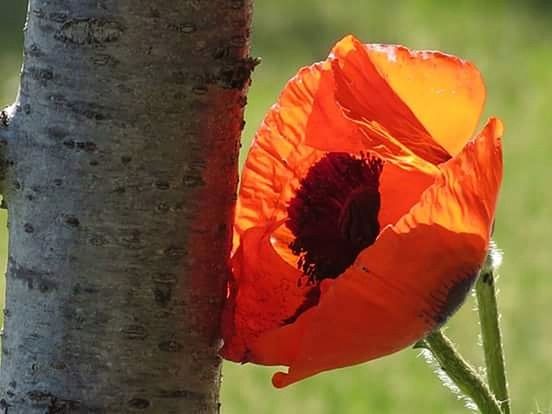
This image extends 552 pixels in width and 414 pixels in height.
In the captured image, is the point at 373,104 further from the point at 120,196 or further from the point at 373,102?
the point at 120,196

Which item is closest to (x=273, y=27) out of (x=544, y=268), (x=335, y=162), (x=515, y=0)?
(x=515, y=0)

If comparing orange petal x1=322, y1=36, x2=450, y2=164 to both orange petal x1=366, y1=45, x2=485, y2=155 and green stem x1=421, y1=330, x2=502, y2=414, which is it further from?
green stem x1=421, y1=330, x2=502, y2=414

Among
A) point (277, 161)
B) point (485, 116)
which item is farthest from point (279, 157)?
point (485, 116)

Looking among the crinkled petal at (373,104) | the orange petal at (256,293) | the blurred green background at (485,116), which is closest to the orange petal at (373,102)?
the crinkled petal at (373,104)

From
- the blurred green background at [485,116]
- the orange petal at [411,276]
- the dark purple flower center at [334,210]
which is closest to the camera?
the orange petal at [411,276]

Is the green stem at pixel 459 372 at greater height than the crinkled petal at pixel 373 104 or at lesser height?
lesser

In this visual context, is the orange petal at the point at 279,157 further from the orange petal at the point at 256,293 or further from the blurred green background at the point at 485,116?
the blurred green background at the point at 485,116
